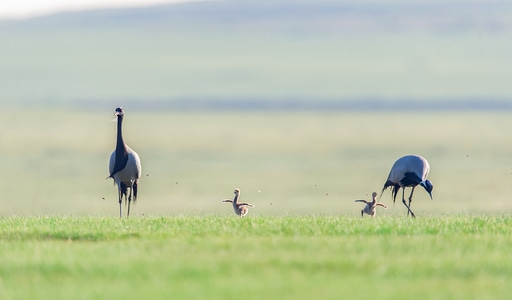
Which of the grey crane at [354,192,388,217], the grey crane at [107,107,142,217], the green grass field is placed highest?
the grey crane at [107,107,142,217]

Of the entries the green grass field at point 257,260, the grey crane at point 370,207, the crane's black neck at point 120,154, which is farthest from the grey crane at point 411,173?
the crane's black neck at point 120,154

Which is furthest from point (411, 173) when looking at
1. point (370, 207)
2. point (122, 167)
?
point (122, 167)

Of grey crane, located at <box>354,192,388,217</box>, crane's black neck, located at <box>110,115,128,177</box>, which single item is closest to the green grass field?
crane's black neck, located at <box>110,115,128,177</box>

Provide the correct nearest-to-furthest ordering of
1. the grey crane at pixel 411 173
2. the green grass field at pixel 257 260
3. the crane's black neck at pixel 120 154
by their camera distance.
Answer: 1. the green grass field at pixel 257 260
2. the crane's black neck at pixel 120 154
3. the grey crane at pixel 411 173

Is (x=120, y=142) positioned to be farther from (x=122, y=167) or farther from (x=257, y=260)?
(x=257, y=260)

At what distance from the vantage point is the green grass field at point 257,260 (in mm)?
12578

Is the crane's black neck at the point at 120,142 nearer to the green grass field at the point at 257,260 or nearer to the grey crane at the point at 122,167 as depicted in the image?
the grey crane at the point at 122,167

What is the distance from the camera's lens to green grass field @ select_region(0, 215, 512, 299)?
41.3 ft

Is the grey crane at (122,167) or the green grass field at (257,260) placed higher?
the grey crane at (122,167)

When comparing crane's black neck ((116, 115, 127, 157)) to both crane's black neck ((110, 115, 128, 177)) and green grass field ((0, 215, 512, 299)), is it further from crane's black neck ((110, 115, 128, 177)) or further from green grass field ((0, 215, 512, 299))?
green grass field ((0, 215, 512, 299))

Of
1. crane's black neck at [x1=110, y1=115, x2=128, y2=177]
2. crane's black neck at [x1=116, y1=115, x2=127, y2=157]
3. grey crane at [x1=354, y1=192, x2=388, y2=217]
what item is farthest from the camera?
grey crane at [x1=354, y1=192, x2=388, y2=217]

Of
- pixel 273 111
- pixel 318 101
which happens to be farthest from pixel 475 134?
pixel 318 101

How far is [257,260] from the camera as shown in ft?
46.8

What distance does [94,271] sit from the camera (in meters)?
13.7
